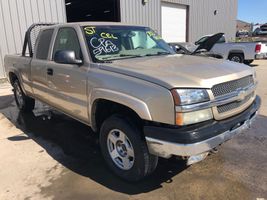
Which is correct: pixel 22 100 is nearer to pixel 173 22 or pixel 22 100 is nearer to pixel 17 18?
pixel 17 18

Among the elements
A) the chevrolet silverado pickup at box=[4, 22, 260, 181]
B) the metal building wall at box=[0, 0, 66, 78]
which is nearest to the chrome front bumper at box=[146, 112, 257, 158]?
the chevrolet silverado pickup at box=[4, 22, 260, 181]

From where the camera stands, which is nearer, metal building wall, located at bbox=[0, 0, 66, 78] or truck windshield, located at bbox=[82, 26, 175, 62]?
truck windshield, located at bbox=[82, 26, 175, 62]

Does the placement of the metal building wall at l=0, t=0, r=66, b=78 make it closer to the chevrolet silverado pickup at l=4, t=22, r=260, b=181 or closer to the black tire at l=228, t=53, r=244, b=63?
the chevrolet silverado pickup at l=4, t=22, r=260, b=181

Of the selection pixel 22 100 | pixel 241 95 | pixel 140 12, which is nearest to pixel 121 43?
pixel 241 95

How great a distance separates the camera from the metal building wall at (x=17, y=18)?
11.1 metres

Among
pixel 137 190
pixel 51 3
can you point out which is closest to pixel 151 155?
pixel 137 190

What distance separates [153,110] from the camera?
297 cm

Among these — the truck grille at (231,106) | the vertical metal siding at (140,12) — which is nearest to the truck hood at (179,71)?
the truck grille at (231,106)

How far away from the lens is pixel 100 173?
3875 millimetres

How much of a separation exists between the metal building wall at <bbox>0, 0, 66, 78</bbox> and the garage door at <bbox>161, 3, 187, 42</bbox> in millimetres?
7867

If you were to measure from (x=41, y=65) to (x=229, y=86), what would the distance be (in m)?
3.27

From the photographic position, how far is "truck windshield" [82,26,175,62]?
402 cm

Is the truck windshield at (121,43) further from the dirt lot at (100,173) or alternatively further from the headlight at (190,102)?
the dirt lot at (100,173)

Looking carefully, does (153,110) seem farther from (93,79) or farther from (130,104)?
(93,79)
